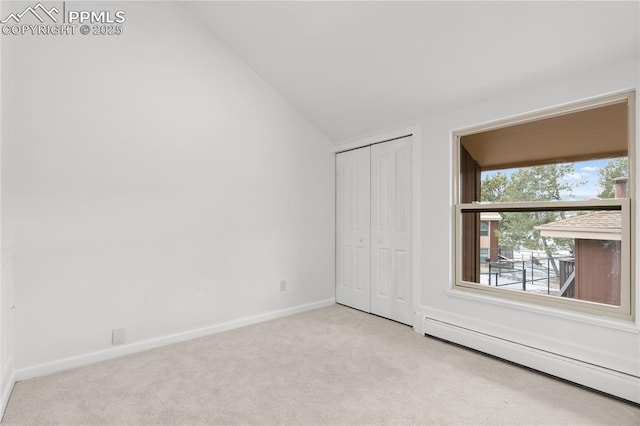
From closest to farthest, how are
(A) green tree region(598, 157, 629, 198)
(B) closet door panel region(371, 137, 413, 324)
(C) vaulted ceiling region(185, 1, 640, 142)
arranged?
(C) vaulted ceiling region(185, 1, 640, 142) < (A) green tree region(598, 157, 629, 198) < (B) closet door panel region(371, 137, 413, 324)

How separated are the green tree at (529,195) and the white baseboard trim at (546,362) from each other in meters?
0.70

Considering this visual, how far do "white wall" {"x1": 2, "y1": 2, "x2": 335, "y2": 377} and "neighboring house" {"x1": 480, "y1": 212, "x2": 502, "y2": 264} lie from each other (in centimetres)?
203

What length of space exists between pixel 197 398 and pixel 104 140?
7.13 feet

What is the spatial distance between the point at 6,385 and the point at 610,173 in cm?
432

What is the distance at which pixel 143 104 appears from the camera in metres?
3.03

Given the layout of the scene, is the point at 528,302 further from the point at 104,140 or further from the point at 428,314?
the point at 104,140

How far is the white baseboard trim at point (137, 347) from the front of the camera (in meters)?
2.53

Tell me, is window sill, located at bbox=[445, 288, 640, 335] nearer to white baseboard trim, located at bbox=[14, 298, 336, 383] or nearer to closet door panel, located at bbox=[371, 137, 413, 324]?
closet door panel, located at bbox=[371, 137, 413, 324]

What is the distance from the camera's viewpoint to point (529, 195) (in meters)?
2.79

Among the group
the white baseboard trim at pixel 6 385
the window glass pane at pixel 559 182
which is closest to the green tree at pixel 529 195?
the window glass pane at pixel 559 182

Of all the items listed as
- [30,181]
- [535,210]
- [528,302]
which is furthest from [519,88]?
[30,181]

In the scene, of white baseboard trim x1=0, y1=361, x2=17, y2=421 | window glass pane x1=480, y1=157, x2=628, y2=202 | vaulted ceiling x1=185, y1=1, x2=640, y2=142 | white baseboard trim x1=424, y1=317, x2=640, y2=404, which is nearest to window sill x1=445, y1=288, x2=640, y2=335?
white baseboard trim x1=424, y1=317, x2=640, y2=404
